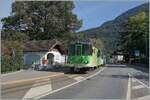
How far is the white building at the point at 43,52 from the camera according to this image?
64750 mm

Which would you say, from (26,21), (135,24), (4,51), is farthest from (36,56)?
(135,24)

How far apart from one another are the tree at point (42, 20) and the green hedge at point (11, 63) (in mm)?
43189

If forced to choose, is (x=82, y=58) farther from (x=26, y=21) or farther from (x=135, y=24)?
(x=135, y=24)

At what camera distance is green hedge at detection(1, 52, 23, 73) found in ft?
129

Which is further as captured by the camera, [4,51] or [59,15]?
[59,15]

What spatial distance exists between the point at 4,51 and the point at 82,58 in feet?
35.0

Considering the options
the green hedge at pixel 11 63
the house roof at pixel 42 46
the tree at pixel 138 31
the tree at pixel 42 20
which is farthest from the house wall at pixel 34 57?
the tree at pixel 138 31

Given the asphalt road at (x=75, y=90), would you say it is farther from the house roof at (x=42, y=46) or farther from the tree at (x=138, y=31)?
the tree at (x=138, y=31)

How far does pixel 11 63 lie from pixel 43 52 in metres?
23.3

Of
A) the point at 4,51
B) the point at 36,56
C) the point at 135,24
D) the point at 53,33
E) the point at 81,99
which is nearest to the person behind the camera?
the point at 81,99

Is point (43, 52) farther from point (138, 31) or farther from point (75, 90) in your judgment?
point (75, 90)

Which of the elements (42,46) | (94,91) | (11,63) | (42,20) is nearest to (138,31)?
(42,20)

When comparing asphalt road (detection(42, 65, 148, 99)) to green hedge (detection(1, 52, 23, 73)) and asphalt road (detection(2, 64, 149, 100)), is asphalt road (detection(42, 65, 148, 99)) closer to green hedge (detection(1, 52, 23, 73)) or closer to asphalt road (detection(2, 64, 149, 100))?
asphalt road (detection(2, 64, 149, 100))

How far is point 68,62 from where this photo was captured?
41.3 meters
